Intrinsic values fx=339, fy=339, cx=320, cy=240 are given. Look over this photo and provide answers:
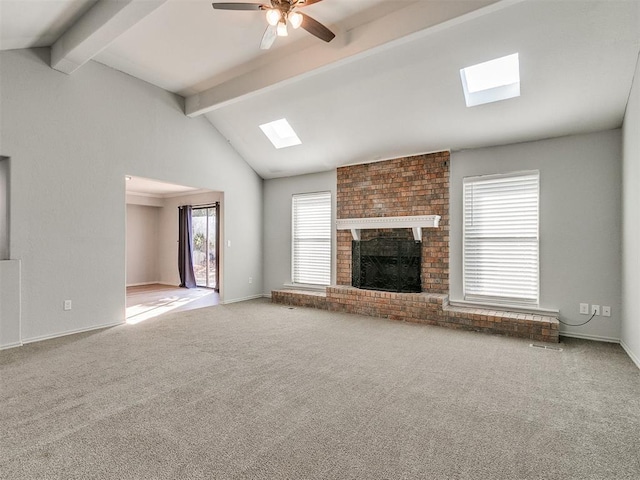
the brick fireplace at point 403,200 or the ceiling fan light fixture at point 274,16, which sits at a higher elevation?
the ceiling fan light fixture at point 274,16

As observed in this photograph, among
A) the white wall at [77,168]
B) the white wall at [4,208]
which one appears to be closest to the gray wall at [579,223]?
the white wall at [77,168]

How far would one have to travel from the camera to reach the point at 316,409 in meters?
2.39

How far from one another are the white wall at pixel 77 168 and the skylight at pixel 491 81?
4357 mm

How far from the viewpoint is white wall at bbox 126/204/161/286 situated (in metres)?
9.26

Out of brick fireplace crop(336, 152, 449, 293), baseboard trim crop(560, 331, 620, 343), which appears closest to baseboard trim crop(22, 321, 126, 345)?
brick fireplace crop(336, 152, 449, 293)

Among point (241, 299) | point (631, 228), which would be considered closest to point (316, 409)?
point (631, 228)

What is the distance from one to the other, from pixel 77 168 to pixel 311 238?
390 cm

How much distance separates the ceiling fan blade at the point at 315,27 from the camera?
2.95m

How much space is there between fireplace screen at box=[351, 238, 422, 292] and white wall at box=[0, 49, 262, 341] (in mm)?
3248

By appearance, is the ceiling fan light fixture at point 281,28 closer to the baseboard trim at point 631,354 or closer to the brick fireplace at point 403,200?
the brick fireplace at point 403,200

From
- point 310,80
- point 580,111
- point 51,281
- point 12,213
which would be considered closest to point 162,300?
point 51,281

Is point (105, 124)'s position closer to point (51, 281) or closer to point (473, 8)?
point (51, 281)

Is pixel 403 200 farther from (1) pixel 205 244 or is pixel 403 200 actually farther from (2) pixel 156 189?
(2) pixel 156 189

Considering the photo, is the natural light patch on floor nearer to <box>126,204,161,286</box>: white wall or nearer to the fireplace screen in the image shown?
<box>126,204,161,286</box>: white wall
